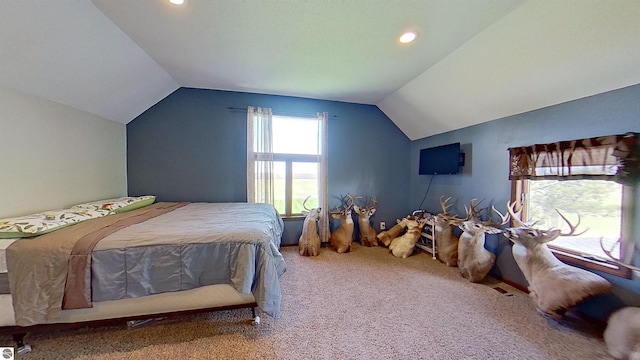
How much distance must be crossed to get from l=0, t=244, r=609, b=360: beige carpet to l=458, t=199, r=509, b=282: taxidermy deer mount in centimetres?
21

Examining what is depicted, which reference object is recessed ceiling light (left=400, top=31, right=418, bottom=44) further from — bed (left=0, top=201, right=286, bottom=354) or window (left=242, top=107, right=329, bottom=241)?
bed (left=0, top=201, right=286, bottom=354)

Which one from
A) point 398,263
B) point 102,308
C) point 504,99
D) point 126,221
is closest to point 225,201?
point 126,221

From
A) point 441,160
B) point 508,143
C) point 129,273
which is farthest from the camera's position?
point 441,160

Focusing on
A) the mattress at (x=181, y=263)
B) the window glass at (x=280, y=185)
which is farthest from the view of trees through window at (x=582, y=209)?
the window glass at (x=280, y=185)

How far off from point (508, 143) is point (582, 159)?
747mm

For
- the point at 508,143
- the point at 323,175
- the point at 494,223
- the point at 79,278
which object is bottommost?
the point at 79,278

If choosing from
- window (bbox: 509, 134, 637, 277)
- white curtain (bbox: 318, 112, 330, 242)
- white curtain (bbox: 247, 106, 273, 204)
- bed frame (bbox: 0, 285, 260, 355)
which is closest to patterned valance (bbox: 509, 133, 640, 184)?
window (bbox: 509, 134, 637, 277)

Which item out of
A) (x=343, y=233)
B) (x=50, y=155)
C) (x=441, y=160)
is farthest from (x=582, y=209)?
(x=50, y=155)

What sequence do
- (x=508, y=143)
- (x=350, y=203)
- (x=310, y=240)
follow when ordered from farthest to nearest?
(x=350, y=203) → (x=310, y=240) → (x=508, y=143)

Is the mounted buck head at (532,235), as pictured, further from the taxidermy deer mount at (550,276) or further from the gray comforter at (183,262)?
the gray comforter at (183,262)

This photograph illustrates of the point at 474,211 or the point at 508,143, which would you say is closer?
the point at 508,143

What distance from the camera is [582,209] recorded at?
2.11 m

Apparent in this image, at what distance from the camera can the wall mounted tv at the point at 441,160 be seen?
3344 mm

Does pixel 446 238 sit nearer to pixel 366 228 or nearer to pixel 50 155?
pixel 366 228
